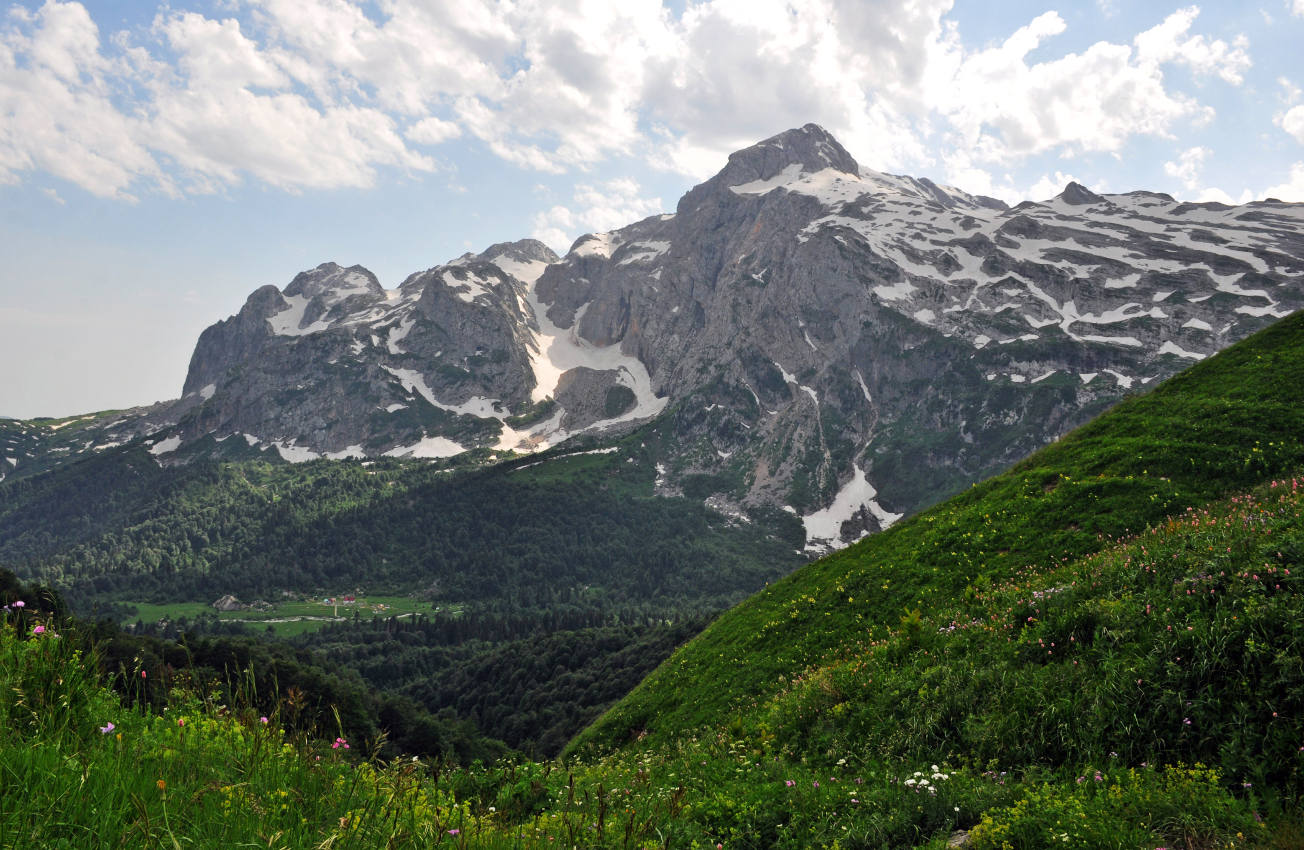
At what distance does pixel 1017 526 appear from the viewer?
2461cm

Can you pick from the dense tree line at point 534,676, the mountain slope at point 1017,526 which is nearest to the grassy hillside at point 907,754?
the mountain slope at point 1017,526

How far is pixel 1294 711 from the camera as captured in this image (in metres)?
8.13

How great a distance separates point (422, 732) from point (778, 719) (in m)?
78.7

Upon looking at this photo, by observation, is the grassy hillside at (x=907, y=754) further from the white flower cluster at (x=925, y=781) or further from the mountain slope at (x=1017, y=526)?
the mountain slope at (x=1017, y=526)

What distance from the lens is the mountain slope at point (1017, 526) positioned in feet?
74.2

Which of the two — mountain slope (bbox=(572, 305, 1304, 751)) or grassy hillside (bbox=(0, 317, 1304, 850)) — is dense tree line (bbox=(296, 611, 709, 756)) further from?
grassy hillside (bbox=(0, 317, 1304, 850))

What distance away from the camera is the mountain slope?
2261 cm

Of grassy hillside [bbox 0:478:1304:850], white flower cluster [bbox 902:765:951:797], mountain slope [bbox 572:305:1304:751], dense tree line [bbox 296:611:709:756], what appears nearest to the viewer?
grassy hillside [bbox 0:478:1304:850]

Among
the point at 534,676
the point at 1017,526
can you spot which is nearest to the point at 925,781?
the point at 1017,526

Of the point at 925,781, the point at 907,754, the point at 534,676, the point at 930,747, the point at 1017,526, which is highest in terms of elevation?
the point at 1017,526

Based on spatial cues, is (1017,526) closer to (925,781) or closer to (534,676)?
(925,781)

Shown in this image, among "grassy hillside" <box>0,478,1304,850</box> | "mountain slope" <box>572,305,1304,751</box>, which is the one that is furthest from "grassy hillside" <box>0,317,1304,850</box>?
"mountain slope" <box>572,305,1304,751</box>

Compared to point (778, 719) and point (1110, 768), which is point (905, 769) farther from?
point (778, 719)

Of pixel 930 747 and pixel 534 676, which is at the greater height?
pixel 930 747
